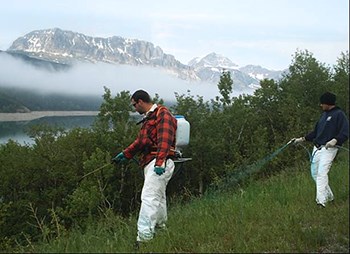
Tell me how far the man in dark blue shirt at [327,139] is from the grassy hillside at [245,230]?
18cm

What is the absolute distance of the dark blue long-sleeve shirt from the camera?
5.87 meters

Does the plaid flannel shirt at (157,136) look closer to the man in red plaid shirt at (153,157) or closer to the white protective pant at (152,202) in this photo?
the man in red plaid shirt at (153,157)

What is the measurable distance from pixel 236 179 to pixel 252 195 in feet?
9.80

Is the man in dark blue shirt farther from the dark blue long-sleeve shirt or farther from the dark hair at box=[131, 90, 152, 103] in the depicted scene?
the dark hair at box=[131, 90, 152, 103]

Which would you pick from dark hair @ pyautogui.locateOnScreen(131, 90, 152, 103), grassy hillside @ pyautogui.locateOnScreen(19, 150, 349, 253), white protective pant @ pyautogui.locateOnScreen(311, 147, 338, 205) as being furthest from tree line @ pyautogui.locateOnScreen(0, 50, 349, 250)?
dark hair @ pyautogui.locateOnScreen(131, 90, 152, 103)

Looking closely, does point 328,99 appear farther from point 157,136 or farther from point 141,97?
point 141,97

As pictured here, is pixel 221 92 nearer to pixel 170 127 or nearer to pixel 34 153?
pixel 34 153

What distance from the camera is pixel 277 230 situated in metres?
4.66

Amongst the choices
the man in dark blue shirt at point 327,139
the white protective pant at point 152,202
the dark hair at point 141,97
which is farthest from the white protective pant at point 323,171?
the dark hair at point 141,97

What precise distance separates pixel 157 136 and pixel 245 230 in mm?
1550

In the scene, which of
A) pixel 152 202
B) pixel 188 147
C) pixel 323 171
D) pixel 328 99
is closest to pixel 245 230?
pixel 152 202

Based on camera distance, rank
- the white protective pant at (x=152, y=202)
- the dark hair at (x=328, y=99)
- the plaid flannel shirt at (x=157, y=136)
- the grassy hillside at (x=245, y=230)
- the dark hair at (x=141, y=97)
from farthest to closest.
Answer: the dark hair at (x=328, y=99)
the dark hair at (x=141, y=97)
the plaid flannel shirt at (x=157, y=136)
the white protective pant at (x=152, y=202)
the grassy hillside at (x=245, y=230)

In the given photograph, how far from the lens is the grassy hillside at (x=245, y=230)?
4305 mm

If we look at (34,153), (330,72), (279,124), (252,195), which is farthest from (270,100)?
(252,195)
